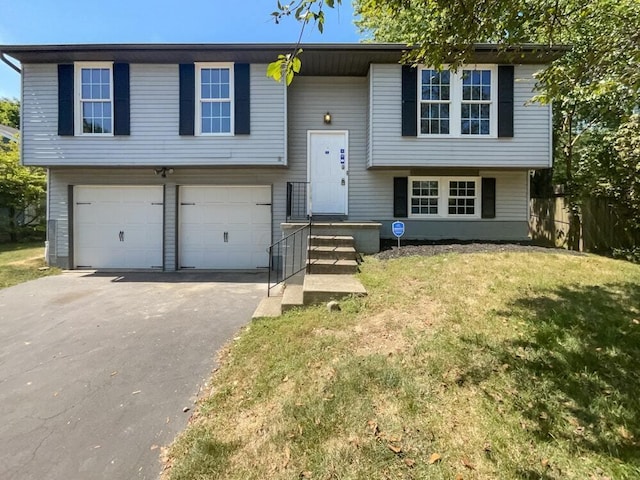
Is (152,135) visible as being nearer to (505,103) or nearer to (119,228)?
(119,228)

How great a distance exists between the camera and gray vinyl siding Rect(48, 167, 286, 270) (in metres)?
9.57

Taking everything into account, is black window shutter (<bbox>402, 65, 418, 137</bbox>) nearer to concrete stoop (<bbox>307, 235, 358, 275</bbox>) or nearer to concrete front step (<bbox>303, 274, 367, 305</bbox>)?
concrete stoop (<bbox>307, 235, 358, 275</bbox>)

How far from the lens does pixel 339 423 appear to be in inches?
99.6

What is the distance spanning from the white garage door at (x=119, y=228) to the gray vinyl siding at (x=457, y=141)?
6.27m

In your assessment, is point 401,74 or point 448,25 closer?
point 448,25

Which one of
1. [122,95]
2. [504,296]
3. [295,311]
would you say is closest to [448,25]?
[504,296]

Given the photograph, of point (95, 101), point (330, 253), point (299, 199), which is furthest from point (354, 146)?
point (95, 101)

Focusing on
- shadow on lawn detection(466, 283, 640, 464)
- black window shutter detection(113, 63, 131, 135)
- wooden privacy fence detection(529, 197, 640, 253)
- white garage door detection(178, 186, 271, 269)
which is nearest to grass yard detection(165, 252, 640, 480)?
shadow on lawn detection(466, 283, 640, 464)

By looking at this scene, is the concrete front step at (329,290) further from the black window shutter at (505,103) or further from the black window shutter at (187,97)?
the black window shutter at (505,103)

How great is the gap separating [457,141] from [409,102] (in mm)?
1512

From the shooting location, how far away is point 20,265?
375 inches

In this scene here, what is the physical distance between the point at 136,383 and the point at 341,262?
360 cm

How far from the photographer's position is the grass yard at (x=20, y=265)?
27.2 feet

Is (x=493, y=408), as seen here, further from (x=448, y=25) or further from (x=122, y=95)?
(x=122, y=95)
